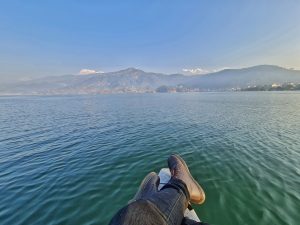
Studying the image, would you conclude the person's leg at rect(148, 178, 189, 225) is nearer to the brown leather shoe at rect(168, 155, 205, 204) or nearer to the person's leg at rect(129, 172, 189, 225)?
the person's leg at rect(129, 172, 189, 225)

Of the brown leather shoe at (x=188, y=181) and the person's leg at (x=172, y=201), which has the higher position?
the person's leg at (x=172, y=201)

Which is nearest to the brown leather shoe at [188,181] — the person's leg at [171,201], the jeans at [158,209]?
the person's leg at [171,201]

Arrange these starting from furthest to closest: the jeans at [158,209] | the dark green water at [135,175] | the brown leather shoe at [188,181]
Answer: the dark green water at [135,175]
the brown leather shoe at [188,181]
the jeans at [158,209]

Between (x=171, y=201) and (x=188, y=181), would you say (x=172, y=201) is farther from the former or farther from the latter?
(x=188, y=181)

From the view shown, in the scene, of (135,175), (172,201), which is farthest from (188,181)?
(135,175)

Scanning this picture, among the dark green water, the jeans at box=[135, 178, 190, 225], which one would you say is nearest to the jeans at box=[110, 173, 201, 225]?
the jeans at box=[135, 178, 190, 225]

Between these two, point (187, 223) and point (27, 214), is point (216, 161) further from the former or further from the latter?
point (27, 214)

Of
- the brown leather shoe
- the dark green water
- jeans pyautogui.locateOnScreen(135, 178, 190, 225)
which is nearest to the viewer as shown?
jeans pyautogui.locateOnScreen(135, 178, 190, 225)

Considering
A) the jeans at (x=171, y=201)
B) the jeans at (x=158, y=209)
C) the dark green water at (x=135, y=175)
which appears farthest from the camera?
the dark green water at (x=135, y=175)

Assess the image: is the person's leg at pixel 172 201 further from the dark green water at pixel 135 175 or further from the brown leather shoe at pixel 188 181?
the dark green water at pixel 135 175

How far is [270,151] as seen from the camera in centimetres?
1363

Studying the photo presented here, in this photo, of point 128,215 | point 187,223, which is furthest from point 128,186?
point 128,215

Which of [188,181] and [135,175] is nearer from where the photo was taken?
[188,181]

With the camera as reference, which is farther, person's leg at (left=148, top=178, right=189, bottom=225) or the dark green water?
the dark green water
